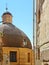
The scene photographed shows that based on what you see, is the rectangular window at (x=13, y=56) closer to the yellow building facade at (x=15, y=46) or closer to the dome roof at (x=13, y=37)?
the yellow building facade at (x=15, y=46)

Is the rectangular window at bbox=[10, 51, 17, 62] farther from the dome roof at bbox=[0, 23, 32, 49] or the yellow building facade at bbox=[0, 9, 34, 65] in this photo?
the dome roof at bbox=[0, 23, 32, 49]

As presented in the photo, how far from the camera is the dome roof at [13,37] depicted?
2466cm

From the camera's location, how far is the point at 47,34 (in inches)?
199

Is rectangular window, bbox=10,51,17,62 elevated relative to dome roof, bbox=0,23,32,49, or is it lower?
lower

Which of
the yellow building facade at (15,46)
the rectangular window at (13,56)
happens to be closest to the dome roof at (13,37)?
the yellow building facade at (15,46)

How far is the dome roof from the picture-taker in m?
24.7

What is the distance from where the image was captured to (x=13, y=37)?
81.5ft

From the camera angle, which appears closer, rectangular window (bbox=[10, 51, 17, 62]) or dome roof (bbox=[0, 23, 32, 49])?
dome roof (bbox=[0, 23, 32, 49])

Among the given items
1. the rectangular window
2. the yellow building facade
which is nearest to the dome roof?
the yellow building facade

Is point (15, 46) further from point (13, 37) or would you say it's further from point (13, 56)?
point (13, 56)

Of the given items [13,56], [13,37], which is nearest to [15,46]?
[13,37]

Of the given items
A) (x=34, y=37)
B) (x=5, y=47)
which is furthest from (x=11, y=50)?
(x=34, y=37)

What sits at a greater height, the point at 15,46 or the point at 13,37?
the point at 13,37

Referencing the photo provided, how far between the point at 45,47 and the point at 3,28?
67.9ft
